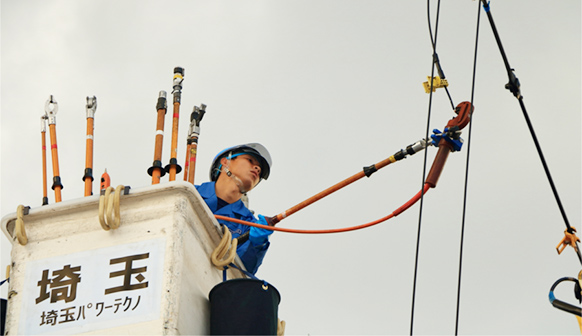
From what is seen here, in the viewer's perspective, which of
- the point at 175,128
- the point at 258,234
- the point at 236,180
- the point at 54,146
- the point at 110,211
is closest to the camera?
the point at 110,211

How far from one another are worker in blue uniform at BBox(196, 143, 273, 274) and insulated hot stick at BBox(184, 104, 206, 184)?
215 millimetres

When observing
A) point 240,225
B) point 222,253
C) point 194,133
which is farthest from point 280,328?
point 194,133

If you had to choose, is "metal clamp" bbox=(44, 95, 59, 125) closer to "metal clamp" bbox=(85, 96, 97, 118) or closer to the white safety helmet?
"metal clamp" bbox=(85, 96, 97, 118)

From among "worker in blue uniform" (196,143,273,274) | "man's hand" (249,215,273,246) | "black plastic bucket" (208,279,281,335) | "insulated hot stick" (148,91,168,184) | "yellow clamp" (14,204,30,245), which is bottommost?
"black plastic bucket" (208,279,281,335)

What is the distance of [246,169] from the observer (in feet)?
37.1

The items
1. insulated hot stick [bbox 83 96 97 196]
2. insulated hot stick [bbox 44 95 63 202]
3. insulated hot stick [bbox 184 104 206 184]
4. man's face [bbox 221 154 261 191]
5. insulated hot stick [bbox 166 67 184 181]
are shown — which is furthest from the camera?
man's face [bbox 221 154 261 191]

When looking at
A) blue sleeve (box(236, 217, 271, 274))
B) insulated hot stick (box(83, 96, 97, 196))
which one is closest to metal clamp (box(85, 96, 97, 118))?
insulated hot stick (box(83, 96, 97, 196))

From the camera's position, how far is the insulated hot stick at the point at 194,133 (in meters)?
10.9

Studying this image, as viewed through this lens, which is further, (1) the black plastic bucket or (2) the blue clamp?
(2) the blue clamp

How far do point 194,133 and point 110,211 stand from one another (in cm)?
401

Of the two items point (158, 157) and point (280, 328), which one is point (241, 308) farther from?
point (158, 157)

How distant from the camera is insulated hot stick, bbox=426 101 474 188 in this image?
9.49 metres

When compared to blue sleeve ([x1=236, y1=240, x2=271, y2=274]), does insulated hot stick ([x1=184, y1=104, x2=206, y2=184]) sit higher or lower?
higher

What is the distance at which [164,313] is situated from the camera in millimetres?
6887
